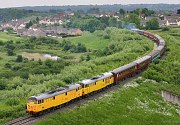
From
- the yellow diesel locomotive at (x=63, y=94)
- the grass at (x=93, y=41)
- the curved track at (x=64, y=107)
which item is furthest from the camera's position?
the grass at (x=93, y=41)

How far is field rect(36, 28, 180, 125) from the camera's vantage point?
3322cm

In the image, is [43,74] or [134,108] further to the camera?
[43,74]

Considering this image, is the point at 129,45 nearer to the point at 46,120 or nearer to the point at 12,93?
the point at 12,93

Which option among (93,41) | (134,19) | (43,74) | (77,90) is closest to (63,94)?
(77,90)

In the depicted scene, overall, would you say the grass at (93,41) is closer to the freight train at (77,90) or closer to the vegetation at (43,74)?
the vegetation at (43,74)

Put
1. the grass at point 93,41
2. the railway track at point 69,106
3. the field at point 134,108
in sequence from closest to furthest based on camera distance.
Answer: the railway track at point 69,106
the field at point 134,108
the grass at point 93,41

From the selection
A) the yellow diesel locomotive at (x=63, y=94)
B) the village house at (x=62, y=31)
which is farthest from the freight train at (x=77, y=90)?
the village house at (x=62, y=31)

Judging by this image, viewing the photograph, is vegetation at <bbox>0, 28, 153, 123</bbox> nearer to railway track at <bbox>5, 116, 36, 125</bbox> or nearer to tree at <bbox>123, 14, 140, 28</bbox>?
railway track at <bbox>5, 116, 36, 125</bbox>

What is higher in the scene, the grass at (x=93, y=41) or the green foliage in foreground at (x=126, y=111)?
the green foliage in foreground at (x=126, y=111)

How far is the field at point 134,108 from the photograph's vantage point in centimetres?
3322

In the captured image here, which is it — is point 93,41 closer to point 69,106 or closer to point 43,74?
point 43,74

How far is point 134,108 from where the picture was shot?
38.8m

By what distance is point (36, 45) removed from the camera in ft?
434

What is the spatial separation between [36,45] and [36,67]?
52.6 m
